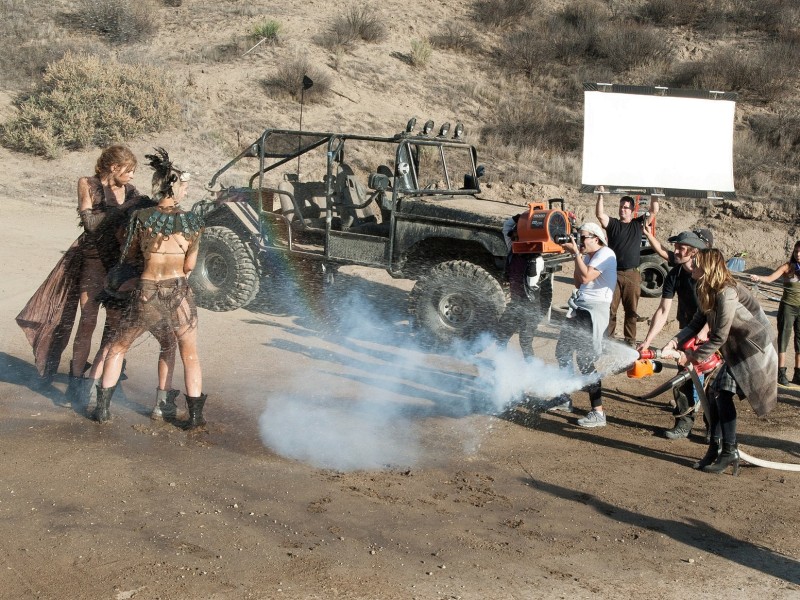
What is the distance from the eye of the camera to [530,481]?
18.9ft

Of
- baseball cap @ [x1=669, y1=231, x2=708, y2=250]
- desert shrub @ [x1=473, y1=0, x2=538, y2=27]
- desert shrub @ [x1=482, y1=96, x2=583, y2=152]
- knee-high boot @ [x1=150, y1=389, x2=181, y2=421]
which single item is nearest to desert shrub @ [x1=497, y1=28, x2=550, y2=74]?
desert shrub @ [x1=473, y1=0, x2=538, y2=27]

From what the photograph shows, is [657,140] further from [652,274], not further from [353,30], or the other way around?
[353,30]

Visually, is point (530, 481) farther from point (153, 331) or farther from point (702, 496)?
point (153, 331)

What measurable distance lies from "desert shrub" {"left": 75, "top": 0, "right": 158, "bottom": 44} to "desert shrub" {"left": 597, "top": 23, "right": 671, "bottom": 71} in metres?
11.5

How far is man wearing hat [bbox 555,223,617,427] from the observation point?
677 centimetres

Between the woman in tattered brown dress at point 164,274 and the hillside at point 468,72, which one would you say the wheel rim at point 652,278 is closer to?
the hillside at point 468,72

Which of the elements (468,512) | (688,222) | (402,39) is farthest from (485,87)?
(468,512)

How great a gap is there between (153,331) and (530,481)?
268cm

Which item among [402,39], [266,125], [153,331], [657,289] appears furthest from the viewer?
[402,39]

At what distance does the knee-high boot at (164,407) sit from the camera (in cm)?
634

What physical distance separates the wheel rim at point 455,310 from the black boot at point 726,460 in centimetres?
327

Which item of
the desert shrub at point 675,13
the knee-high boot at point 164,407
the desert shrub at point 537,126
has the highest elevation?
the desert shrub at point 675,13

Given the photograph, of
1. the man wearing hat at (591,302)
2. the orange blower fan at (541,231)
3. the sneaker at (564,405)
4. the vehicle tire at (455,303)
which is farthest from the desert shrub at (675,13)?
the sneaker at (564,405)

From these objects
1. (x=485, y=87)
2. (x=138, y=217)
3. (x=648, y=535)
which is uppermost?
(x=485, y=87)
